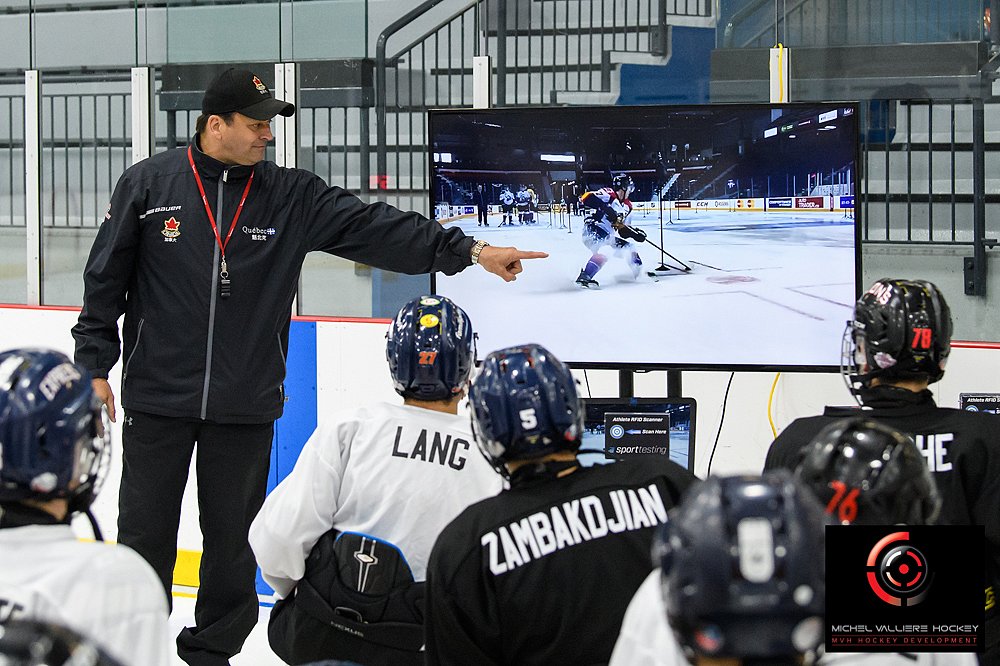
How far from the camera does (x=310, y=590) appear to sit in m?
2.21

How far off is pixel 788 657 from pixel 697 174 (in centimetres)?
237

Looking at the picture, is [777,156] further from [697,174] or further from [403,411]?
[403,411]

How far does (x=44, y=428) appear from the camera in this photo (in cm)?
138

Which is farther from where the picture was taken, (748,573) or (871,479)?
(871,479)

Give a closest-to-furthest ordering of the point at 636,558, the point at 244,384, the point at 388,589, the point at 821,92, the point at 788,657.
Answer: the point at 788,657 → the point at 636,558 → the point at 388,589 → the point at 244,384 → the point at 821,92

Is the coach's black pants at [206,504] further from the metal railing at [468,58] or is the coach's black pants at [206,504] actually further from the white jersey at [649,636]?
the white jersey at [649,636]

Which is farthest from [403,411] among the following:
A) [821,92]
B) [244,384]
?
[821,92]

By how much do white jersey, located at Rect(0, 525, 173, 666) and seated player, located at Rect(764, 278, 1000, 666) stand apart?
1095 millimetres

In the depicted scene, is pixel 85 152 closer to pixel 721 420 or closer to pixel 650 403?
pixel 721 420

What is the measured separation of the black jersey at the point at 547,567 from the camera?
159 cm

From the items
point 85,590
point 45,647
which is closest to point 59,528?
point 85,590

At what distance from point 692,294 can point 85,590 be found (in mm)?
2194

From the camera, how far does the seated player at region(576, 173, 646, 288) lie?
320 cm

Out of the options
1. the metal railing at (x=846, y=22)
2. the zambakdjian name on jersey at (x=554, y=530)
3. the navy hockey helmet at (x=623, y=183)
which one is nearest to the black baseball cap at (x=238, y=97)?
the navy hockey helmet at (x=623, y=183)
